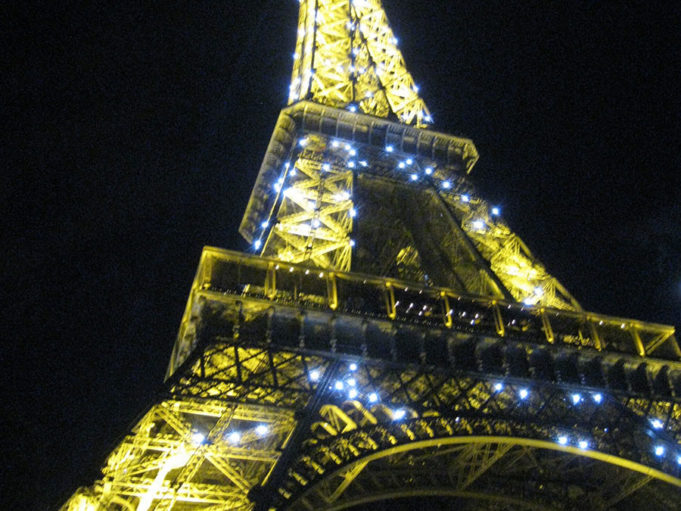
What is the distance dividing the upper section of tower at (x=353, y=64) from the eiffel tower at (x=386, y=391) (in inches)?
393

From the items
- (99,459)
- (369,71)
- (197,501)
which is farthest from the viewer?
(369,71)

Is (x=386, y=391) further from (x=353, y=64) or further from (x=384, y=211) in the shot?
(x=353, y=64)

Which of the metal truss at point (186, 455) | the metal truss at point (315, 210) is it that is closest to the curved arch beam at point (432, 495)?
the metal truss at point (186, 455)

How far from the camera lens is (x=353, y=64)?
39156mm

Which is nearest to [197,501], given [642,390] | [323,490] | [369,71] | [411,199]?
[323,490]

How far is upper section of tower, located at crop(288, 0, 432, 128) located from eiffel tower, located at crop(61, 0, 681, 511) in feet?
32.8

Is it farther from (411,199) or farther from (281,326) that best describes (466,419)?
(411,199)

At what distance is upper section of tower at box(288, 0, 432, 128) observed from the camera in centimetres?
3684

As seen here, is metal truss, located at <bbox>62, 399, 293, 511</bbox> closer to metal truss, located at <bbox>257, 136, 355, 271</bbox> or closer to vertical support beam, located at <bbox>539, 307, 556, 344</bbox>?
metal truss, located at <bbox>257, 136, 355, 271</bbox>

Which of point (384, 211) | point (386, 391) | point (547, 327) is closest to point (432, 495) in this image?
point (386, 391)

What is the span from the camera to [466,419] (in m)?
18.7

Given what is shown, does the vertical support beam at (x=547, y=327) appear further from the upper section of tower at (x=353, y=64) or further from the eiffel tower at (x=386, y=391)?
the upper section of tower at (x=353, y=64)

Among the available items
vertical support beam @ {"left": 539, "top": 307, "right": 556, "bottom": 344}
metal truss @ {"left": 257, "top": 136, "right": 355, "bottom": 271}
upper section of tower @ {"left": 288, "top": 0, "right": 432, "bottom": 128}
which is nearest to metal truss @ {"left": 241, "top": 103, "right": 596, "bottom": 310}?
metal truss @ {"left": 257, "top": 136, "right": 355, "bottom": 271}

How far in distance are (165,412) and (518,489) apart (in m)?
13.3
